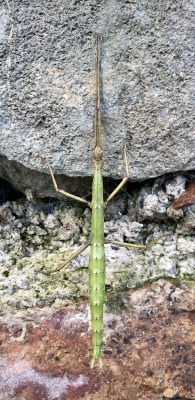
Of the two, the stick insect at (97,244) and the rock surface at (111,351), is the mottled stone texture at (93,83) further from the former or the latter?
the rock surface at (111,351)

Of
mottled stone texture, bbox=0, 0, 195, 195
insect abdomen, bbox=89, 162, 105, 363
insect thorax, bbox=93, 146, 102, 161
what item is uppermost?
mottled stone texture, bbox=0, 0, 195, 195

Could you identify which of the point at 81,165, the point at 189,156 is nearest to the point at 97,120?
the point at 81,165

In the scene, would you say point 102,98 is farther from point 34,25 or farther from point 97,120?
point 34,25

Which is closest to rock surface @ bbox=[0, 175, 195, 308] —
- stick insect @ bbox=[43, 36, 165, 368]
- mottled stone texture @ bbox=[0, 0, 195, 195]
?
stick insect @ bbox=[43, 36, 165, 368]

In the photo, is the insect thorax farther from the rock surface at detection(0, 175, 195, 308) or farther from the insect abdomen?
the rock surface at detection(0, 175, 195, 308)

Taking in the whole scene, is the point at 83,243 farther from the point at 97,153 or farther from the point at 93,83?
the point at 93,83

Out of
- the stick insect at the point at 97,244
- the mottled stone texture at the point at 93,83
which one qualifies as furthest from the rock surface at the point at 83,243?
the mottled stone texture at the point at 93,83

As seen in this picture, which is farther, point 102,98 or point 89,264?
point 89,264
